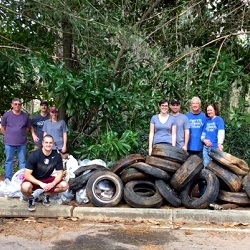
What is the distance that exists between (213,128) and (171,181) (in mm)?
1194

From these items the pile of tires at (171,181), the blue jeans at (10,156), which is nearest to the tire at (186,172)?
the pile of tires at (171,181)

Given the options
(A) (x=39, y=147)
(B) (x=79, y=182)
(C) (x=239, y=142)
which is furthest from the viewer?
(C) (x=239, y=142)

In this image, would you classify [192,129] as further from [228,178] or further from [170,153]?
[228,178]

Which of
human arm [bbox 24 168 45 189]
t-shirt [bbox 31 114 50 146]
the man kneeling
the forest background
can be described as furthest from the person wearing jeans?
human arm [bbox 24 168 45 189]

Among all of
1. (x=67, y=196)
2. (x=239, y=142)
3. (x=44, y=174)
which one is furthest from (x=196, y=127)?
(x=239, y=142)

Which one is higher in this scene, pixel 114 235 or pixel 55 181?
pixel 55 181

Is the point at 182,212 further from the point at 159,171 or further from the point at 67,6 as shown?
the point at 67,6

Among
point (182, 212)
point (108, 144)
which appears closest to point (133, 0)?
point (108, 144)

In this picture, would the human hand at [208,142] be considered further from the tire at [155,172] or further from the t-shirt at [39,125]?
the t-shirt at [39,125]

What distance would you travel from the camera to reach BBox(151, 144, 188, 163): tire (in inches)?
270

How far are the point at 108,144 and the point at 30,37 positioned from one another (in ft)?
11.0

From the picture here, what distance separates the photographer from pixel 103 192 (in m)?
6.89

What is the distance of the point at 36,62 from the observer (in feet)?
25.0

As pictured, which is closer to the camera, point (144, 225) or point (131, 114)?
point (144, 225)
